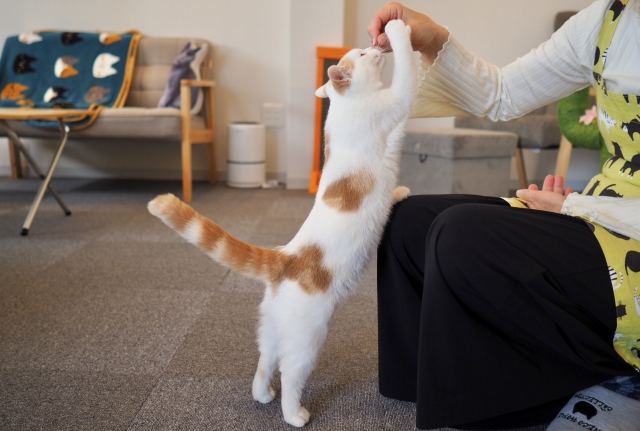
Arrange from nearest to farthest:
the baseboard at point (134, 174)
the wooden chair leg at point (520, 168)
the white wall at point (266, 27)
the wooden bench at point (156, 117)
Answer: the wooden bench at point (156, 117), the wooden chair leg at point (520, 168), the white wall at point (266, 27), the baseboard at point (134, 174)

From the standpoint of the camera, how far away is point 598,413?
89 centimetres

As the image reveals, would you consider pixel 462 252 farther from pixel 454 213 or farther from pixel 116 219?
pixel 116 219

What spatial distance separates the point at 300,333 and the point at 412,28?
0.60 m

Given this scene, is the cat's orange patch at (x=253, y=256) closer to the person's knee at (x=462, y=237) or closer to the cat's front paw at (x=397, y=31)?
the person's knee at (x=462, y=237)

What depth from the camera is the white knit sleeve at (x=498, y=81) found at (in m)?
1.05

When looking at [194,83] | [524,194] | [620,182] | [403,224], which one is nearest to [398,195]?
[403,224]

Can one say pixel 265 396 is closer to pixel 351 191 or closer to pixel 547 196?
pixel 351 191

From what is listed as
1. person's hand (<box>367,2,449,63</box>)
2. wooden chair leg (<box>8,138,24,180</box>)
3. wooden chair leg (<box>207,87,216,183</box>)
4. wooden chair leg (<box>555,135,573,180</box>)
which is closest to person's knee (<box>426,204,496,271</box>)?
person's hand (<box>367,2,449,63</box>)

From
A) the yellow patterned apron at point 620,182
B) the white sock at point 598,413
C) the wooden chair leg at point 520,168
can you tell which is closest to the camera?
the yellow patterned apron at point 620,182

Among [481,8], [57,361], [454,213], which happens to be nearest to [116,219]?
[57,361]

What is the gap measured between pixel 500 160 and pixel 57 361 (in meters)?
2.18

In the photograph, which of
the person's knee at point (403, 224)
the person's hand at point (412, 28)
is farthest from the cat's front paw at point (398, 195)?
the person's hand at point (412, 28)

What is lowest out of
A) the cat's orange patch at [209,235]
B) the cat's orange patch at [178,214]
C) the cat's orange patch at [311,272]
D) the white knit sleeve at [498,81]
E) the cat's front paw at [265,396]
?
the cat's front paw at [265,396]

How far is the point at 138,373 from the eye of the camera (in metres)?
1.16
